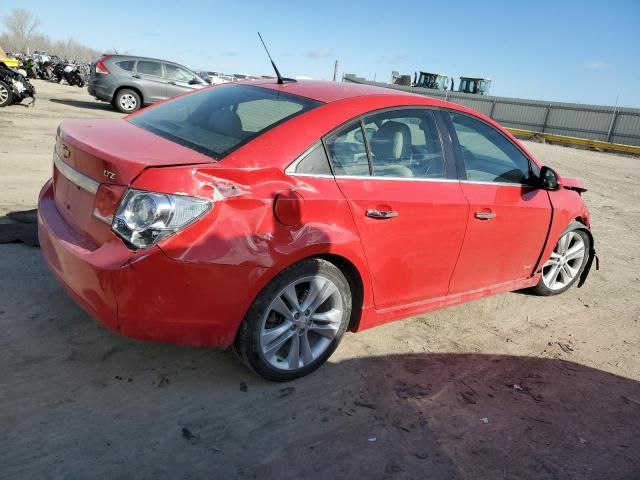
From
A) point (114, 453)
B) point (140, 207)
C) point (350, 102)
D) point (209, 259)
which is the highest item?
point (350, 102)

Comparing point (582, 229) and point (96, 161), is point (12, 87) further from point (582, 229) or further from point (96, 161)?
point (582, 229)

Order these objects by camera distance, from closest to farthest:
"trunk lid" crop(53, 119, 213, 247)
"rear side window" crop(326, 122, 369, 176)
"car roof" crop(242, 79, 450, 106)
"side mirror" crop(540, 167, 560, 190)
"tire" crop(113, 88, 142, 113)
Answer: "trunk lid" crop(53, 119, 213, 247)
"rear side window" crop(326, 122, 369, 176)
"car roof" crop(242, 79, 450, 106)
"side mirror" crop(540, 167, 560, 190)
"tire" crop(113, 88, 142, 113)

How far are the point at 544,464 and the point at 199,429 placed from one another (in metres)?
1.73

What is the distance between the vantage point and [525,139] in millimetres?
28281

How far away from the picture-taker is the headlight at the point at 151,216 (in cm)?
234

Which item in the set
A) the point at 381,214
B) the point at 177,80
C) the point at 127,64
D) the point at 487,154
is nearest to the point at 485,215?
the point at 487,154

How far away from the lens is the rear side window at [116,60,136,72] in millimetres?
15133

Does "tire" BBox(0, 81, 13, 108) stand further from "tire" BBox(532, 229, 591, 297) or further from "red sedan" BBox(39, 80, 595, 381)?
"tire" BBox(532, 229, 591, 297)

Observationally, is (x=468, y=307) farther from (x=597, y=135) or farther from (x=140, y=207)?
(x=597, y=135)

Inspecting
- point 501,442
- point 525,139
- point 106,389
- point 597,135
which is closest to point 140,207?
point 106,389

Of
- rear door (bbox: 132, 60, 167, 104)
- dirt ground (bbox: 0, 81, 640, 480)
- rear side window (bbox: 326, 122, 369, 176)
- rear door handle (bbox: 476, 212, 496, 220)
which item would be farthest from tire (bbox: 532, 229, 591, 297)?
rear door (bbox: 132, 60, 167, 104)

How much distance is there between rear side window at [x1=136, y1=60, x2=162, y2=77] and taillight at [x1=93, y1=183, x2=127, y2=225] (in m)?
14.3

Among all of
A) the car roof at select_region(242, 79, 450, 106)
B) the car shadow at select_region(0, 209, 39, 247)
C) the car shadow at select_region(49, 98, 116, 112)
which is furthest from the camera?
the car shadow at select_region(49, 98, 116, 112)

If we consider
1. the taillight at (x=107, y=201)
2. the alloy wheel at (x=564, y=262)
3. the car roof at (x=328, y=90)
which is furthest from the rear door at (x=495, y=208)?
the taillight at (x=107, y=201)
